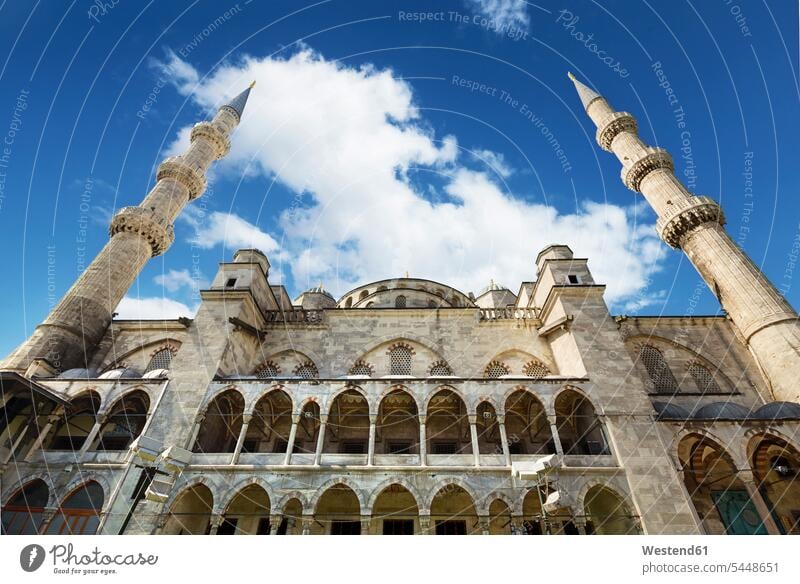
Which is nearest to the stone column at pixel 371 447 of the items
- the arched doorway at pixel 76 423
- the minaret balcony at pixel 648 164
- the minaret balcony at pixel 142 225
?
the arched doorway at pixel 76 423

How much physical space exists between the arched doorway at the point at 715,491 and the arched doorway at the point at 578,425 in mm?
2719

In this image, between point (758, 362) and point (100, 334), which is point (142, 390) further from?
point (758, 362)

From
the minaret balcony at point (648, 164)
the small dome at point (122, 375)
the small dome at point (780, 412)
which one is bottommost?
the small dome at point (780, 412)

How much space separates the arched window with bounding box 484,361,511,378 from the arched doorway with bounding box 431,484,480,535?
5.38 m

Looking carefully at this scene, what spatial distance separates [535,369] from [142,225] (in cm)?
2181

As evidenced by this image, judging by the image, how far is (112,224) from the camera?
22.7 meters

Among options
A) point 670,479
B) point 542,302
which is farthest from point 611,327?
point 670,479

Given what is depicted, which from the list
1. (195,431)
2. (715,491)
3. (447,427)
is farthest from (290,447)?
(715,491)

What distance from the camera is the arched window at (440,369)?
1817cm

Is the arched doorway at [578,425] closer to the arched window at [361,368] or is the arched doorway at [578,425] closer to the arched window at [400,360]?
the arched window at [400,360]

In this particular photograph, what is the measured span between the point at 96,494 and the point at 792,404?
23711 mm

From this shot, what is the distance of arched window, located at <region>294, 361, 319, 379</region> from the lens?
18453 millimetres

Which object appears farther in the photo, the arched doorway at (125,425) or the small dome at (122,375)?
the arched doorway at (125,425)
